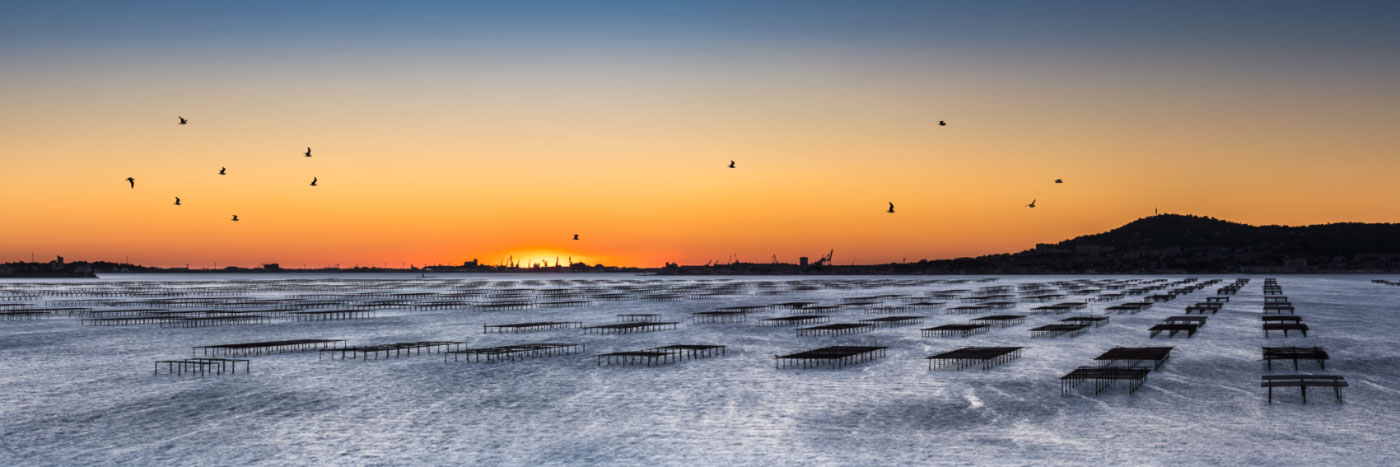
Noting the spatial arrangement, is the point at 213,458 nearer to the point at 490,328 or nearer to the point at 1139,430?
the point at 1139,430

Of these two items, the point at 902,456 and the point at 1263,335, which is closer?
the point at 902,456

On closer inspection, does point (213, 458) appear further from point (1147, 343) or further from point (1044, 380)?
point (1147, 343)

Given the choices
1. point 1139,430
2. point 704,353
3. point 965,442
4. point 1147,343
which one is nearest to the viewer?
point 965,442

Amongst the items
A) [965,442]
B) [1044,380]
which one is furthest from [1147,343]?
[965,442]

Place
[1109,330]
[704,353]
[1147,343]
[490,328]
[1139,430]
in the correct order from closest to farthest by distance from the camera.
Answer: [1139,430] < [704,353] < [1147,343] < [1109,330] < [490,328]

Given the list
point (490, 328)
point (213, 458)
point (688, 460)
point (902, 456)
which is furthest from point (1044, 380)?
point (490, 328)

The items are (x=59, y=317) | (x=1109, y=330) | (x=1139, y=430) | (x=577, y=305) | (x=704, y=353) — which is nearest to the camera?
(x=1139, y=430)

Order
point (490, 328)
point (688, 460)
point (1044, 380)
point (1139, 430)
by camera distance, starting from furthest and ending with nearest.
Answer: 1. point (490, 328)
2. point (1044, 380)
3. point (1139, 430)
4. point (688, 460)

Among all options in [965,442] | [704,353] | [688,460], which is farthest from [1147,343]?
[688,460]

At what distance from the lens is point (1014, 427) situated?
2552 cm

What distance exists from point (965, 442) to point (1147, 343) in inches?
1290

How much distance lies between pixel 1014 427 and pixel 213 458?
65.8 ft

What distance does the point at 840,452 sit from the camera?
22.5 m

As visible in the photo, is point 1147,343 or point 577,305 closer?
point 1147,343
